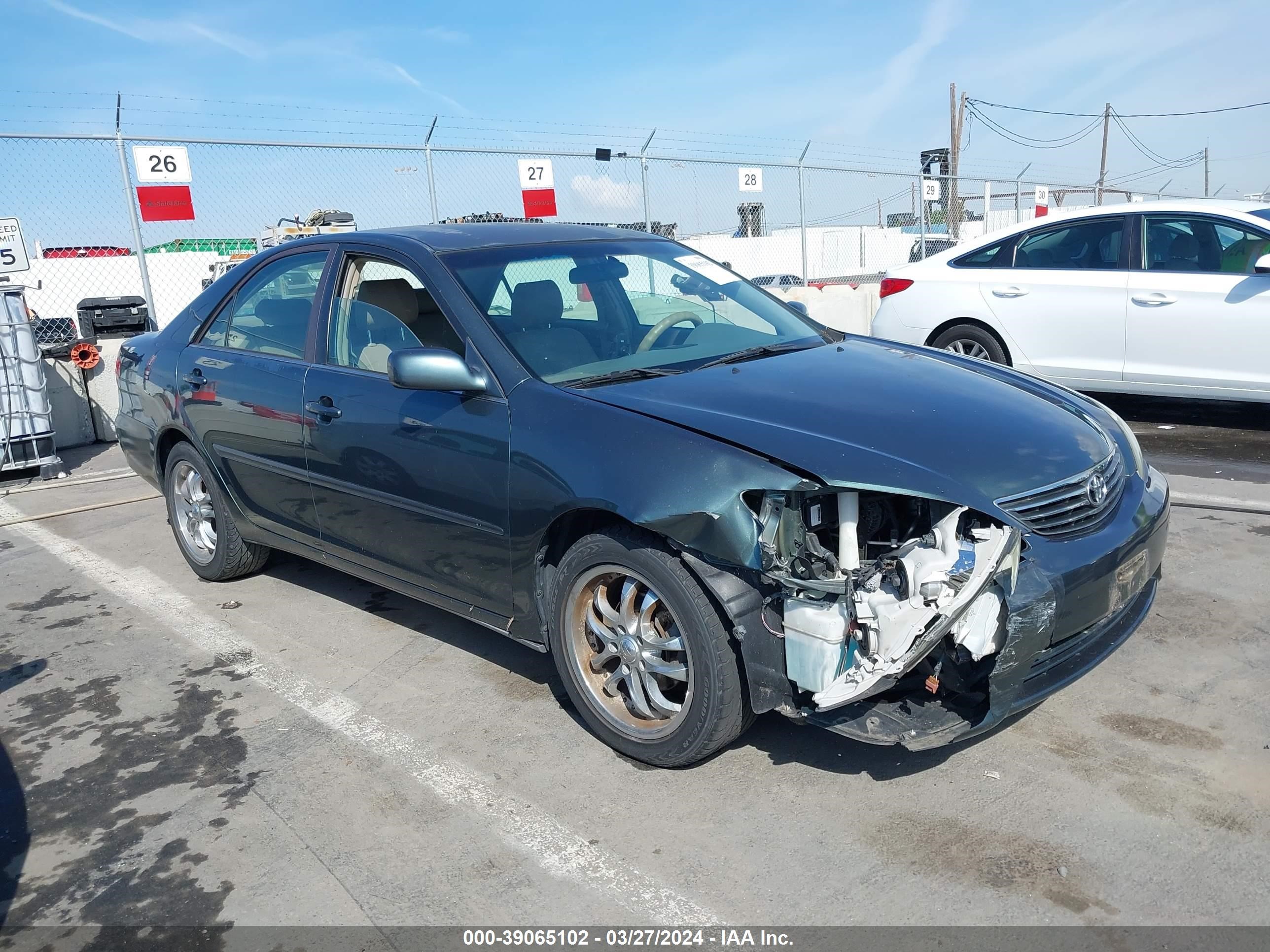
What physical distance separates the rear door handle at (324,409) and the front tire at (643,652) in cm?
127

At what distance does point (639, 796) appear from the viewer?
10.1 ft

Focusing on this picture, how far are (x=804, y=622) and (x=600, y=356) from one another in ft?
4.49

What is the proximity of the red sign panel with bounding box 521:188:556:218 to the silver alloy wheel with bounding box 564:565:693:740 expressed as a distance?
8871 mm

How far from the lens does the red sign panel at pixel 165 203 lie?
9398 millimetres

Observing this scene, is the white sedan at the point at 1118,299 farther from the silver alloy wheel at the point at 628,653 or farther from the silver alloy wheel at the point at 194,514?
the silver alloy wheel at the point at 194,514

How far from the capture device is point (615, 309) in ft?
13.2

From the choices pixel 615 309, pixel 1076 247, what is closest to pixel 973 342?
pixel 1076 247

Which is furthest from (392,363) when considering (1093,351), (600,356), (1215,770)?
→ (1093,351)

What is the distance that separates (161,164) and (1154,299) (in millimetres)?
8442

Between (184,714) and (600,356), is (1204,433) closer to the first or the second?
(600,356)

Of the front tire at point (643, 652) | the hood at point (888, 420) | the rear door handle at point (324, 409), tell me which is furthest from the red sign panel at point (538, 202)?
the front tire at point (643, 652)

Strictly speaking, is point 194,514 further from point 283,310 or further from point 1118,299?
point 1118,299

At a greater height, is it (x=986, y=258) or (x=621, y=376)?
(x=986, y=258)

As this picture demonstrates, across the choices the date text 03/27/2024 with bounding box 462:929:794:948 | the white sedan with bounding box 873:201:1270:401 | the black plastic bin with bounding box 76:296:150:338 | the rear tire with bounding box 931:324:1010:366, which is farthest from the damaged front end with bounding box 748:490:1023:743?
the black plastic bin with bounding box 76:296:150:338
